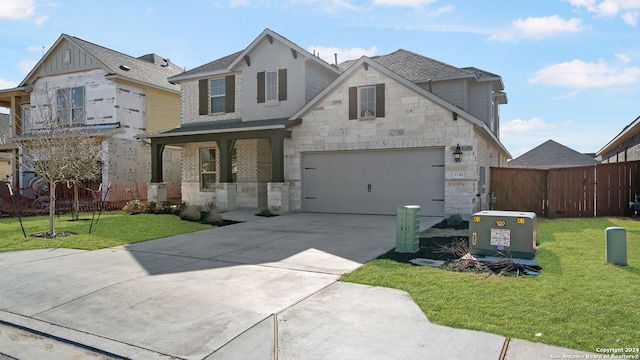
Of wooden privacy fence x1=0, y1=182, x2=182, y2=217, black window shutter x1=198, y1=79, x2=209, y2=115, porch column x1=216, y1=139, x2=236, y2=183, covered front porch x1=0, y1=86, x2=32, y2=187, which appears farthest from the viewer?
covered front porch x1=0, y1=86, x2=32, y2=187

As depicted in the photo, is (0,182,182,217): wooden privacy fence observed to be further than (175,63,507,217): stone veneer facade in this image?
Yes

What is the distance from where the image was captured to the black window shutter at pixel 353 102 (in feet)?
51.8

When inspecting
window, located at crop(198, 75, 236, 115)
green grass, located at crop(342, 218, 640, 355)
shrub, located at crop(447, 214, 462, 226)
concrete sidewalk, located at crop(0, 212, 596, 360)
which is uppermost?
window, located at crop(198, 75, 236, 115)

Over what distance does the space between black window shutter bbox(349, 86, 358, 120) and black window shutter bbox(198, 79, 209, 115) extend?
26.3ft

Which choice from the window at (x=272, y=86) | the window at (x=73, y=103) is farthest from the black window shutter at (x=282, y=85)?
the window at (x=73, y=103)

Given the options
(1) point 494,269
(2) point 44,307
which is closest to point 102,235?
(2) point 44,307

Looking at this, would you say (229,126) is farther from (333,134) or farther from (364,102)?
(364,102)

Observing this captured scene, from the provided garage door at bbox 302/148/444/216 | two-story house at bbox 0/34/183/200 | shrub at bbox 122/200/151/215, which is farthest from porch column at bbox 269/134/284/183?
two-story house at bbox 0/34/183/200

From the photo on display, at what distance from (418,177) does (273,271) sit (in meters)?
9.35

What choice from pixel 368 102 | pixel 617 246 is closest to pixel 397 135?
pixel 368 102

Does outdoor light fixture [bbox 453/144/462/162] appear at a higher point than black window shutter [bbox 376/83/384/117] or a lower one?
lower

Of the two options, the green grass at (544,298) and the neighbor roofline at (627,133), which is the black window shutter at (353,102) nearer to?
the green grass at (544,298)

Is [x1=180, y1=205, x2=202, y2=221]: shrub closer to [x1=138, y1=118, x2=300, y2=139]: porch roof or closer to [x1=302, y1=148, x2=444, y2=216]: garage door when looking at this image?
[x1=138, y1=118, x2=300, y2=139]: porch roof

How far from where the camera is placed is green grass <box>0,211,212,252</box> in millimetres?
10062
